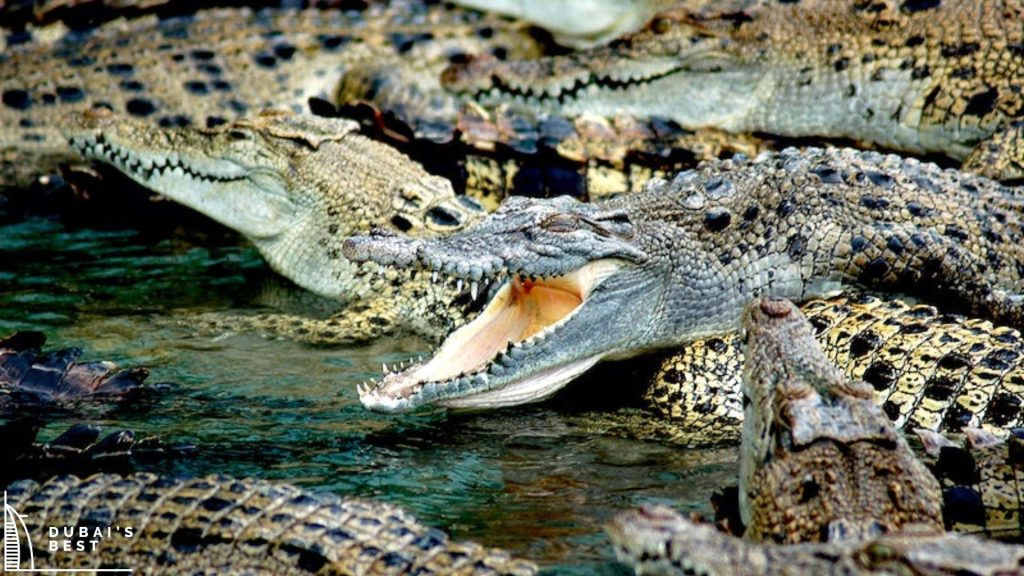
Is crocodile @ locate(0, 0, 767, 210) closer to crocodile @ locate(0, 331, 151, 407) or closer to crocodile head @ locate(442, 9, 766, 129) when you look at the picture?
crocodile head @ locate(442, 9, 766, 129)

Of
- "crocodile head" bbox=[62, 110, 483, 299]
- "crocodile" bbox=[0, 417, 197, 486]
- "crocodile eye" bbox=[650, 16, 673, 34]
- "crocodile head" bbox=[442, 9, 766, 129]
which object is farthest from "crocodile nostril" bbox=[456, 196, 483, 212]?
"crocodile" bbox=[0, 417, 197, 486]

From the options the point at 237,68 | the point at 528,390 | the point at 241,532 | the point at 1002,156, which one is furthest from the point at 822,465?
the point at 237,68

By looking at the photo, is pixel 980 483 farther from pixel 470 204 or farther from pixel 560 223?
pixel 470 204

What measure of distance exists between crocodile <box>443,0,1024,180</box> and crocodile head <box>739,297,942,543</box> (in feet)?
10.6

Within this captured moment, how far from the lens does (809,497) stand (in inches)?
140

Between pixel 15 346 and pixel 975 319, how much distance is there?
119 inches

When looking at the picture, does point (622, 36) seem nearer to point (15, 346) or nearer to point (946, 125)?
point (946, 125)

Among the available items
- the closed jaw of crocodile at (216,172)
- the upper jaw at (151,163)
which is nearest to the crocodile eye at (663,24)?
the closed jaw of crocodile at (216,172)

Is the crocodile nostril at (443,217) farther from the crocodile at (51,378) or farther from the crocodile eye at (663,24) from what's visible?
the crocodile eye at (663,24)

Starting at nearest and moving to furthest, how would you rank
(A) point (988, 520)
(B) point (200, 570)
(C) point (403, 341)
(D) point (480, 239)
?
(B) point (200, 570)
(A) point (988, 520)
(D) point (480, 239)
(C) point (403, 341)

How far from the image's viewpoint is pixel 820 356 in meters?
3.99

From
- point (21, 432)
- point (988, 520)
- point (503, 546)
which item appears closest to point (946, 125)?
point (988, 520)

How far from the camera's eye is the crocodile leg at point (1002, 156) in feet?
21.2

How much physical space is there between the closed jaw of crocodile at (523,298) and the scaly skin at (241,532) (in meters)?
0.82
